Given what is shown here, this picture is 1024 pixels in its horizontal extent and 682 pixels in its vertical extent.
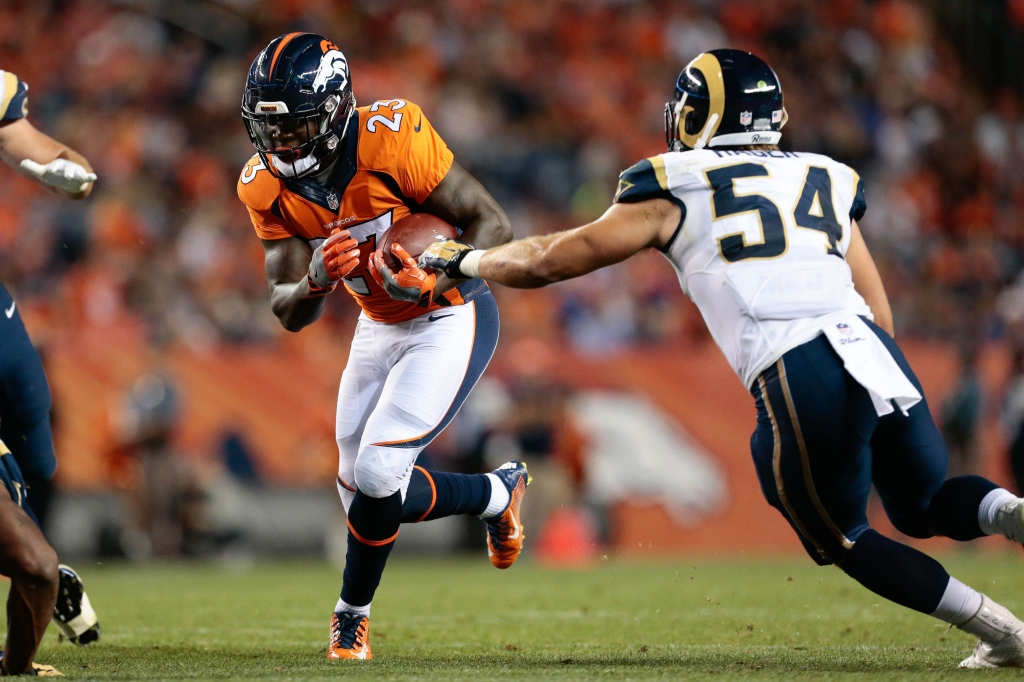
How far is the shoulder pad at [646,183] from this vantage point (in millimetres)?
3670

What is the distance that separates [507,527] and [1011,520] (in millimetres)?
2041

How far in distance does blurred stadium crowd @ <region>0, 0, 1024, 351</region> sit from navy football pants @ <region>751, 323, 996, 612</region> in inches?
289

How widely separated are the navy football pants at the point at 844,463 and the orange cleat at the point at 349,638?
1502 millimetres

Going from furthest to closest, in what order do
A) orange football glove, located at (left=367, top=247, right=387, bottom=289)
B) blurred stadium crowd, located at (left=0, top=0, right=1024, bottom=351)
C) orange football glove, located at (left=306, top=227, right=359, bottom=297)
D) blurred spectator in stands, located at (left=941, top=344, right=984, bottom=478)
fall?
blurred stadium crowd, located at (left=0, top=0, right=1024, bottom=351), blurred spectator in stands, located at (left=941, top=344, right=984, bottom=478), orange football glove, located at (left=306, top=227, right=359, bottom=297), orange football glove, located at (left=367, top=247, right=387, bottom=289)

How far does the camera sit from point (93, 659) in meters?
4.28

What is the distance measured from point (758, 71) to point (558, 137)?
9.82 m

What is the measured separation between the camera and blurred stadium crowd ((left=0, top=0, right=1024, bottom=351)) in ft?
37.5

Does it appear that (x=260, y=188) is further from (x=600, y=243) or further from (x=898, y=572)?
(x=898, y=572)

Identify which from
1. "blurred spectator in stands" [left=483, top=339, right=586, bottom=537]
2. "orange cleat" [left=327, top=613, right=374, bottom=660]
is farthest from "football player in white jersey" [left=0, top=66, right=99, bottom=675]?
"blurred spectator in stands" [left=483, top=339, right=586, bottom=537]

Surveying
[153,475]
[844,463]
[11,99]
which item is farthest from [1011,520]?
[153,475]

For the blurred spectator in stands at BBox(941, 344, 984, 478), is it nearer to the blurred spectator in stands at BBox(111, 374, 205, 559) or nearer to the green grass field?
the green grass field

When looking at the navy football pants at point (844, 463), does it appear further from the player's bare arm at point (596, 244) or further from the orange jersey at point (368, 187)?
the orange jersey at point (368, 187)

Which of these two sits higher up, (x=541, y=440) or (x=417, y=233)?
(x=417, y=233)

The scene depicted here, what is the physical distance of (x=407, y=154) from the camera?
14.7 ft
